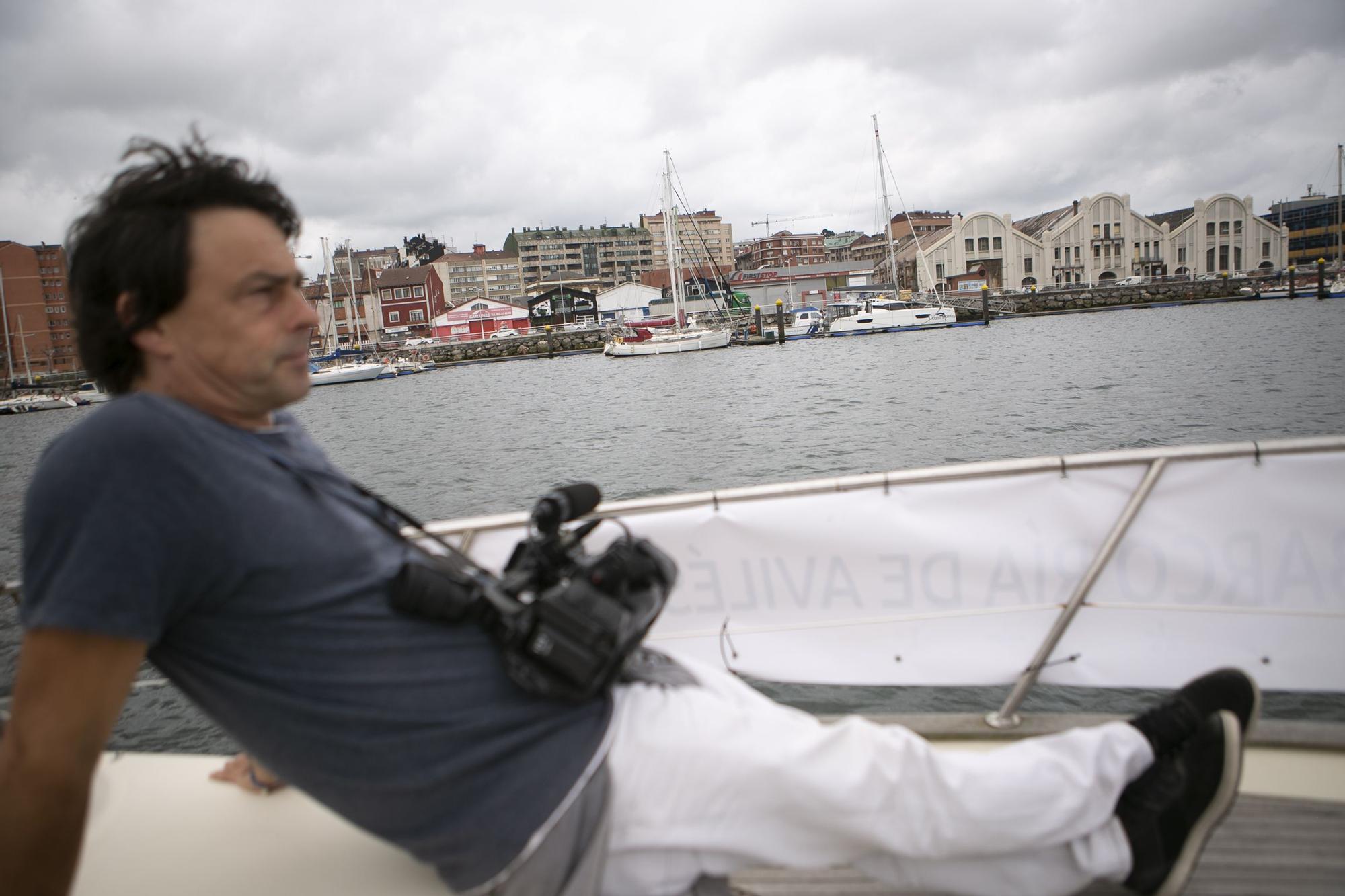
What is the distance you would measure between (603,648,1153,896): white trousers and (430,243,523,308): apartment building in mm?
126166

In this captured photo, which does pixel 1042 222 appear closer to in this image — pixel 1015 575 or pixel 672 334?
pixel 672 334

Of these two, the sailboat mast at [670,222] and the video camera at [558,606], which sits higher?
the sailboat mast at [670,222]

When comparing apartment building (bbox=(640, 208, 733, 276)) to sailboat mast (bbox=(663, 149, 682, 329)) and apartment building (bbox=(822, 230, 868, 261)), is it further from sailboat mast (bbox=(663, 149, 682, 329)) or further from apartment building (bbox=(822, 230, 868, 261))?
sailboat mast (bbox=(663, 149, 682, 329))

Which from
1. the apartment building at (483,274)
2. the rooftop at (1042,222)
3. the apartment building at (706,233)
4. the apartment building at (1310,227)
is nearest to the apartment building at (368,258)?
the apartment building at (483,274)

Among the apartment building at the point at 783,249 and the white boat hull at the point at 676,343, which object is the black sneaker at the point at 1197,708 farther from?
the apartment building at the point at 783,249

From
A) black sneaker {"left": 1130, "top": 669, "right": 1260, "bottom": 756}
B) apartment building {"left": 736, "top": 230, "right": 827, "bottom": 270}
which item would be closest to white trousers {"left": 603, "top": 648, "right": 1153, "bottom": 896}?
black sneaker {"left": 1130, "top": 669, "right": 1260, "bottom": 756}

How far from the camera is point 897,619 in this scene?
2254 mm

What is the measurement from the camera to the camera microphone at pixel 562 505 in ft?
4.95

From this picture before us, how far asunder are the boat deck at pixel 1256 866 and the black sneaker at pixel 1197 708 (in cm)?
32

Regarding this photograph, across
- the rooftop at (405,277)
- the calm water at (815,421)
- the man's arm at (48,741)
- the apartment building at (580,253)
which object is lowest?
the calm water at (815,421)

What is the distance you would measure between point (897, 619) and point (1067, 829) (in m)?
0.85

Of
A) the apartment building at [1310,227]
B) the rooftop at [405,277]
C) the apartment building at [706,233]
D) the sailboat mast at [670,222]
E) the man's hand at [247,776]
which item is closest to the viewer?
the man's hand at [247,776]

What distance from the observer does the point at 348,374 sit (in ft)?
189

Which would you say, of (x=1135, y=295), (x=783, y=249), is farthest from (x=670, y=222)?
(x=783, y=249)
